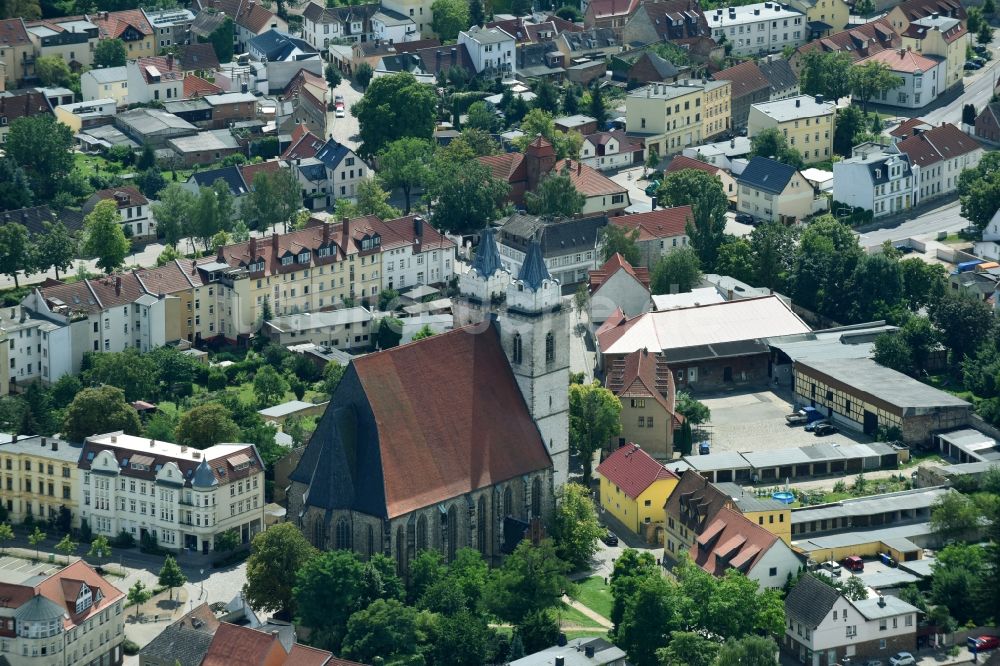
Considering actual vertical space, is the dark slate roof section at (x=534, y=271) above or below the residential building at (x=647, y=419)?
above

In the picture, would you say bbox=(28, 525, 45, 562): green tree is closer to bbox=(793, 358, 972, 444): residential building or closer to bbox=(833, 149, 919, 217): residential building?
bbox=(793, 358, 972, 444): residential building

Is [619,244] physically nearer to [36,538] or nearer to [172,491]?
[172,491]

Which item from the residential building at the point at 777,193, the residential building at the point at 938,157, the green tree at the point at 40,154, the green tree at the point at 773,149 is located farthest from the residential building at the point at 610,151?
the green tree at the point at 40,154

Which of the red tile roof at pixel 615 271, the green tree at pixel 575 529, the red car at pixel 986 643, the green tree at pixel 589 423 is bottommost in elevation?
the red car at pixel 986 643

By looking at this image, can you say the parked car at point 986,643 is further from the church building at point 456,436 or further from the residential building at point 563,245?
the residential building at point 563,245

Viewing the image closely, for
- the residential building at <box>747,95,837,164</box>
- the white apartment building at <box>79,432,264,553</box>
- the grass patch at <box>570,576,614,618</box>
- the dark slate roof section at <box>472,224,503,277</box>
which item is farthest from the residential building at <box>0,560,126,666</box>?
the residential building at <box>747,95,837,164</box>

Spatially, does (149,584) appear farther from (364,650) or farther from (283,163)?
(283,163)

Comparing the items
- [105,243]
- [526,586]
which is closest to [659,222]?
[105,243]
